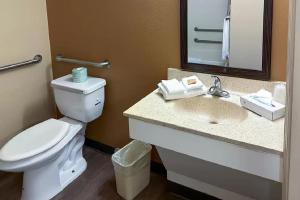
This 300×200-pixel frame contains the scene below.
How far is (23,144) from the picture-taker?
2.03m

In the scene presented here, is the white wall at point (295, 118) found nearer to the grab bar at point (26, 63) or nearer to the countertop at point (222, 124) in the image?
the countertop at point (222, 124)

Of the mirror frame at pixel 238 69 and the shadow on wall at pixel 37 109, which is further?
the shadow on wall at pixel 37 109

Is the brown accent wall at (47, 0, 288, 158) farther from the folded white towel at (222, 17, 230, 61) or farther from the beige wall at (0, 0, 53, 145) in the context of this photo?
the folded white towel at (222, 17, 230, 61)

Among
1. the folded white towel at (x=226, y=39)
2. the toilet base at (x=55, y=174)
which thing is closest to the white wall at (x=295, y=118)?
the folded white towel at (x=226, y=39)

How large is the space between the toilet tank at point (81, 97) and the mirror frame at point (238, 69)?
65 centimetres

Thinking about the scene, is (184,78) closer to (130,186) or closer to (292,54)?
(130,186)

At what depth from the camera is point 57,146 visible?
204 centimetres

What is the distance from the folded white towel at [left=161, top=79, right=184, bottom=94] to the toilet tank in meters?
0.61

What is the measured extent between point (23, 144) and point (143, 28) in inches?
40.6

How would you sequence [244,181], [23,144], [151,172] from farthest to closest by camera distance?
[151,172] < [23,144] < [244,181]

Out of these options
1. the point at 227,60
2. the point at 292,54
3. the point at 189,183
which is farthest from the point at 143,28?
the point at 292,54

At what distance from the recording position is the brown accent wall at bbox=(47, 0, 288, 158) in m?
1.98

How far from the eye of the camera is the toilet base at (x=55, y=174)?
2.08 m

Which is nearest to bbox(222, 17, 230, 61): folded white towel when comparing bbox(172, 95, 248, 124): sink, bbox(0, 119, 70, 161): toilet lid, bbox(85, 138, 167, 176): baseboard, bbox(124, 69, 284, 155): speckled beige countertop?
bbox(124, 69, 284, 155): speckled beige countertop
